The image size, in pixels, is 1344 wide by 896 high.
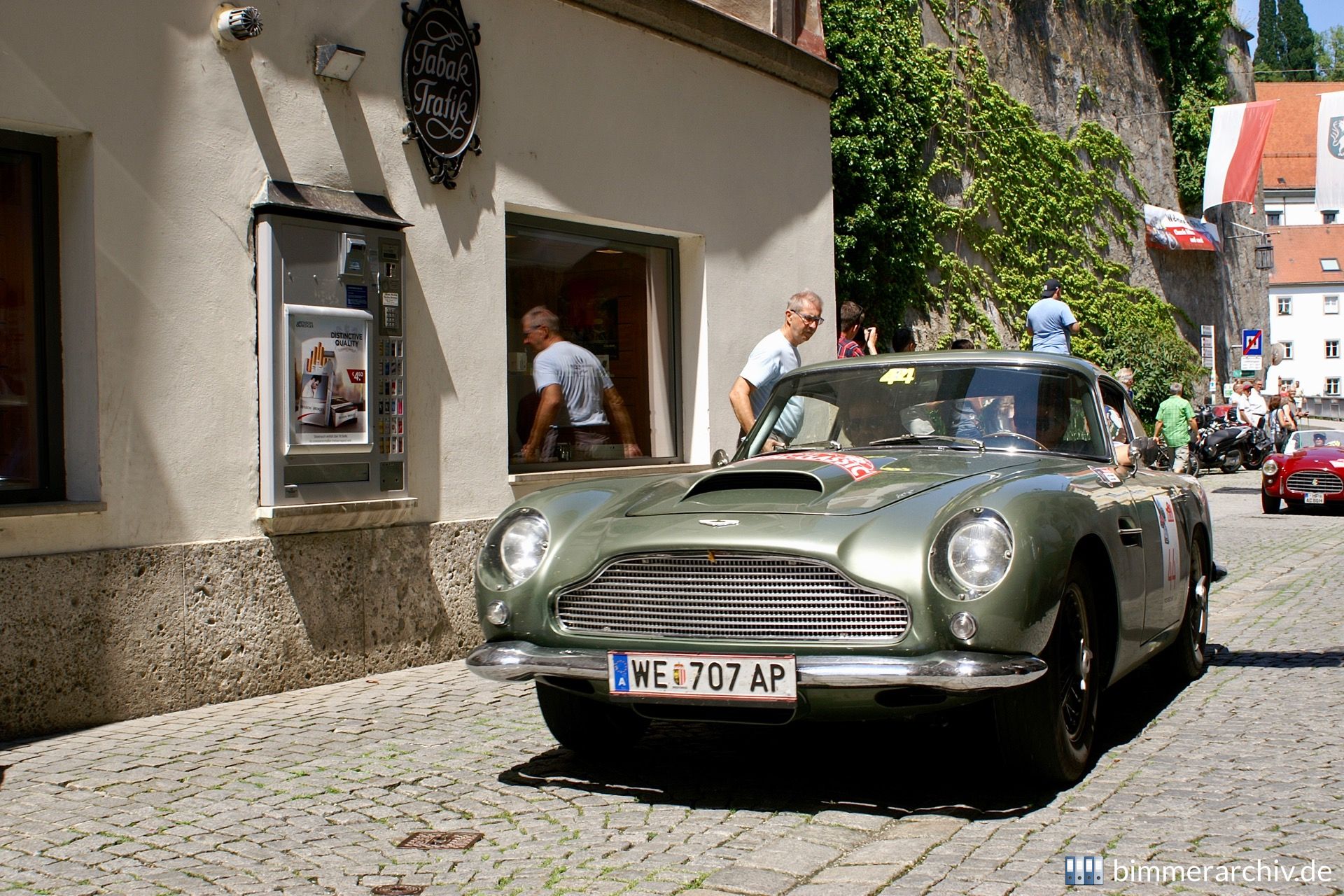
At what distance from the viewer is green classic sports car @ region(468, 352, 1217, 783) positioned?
13.0 ft

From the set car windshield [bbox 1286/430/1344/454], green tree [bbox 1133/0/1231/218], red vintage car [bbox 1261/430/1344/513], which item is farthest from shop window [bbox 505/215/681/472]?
green tree [bbox 1133/0/1231/218]

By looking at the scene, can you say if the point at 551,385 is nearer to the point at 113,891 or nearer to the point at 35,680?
the point at 35,680

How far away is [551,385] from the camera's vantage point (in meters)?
8.75

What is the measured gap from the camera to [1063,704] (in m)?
4.34

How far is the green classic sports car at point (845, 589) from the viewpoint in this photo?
13.0ft

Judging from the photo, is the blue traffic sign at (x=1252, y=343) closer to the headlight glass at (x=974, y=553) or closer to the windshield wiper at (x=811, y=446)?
the windshield wiper at (x=811, y=446)

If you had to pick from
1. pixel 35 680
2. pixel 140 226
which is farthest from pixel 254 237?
pixel 35 680

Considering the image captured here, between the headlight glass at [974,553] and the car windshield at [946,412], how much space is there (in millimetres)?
1219

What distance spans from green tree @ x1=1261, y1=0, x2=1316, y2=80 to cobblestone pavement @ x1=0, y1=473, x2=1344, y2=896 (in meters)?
109

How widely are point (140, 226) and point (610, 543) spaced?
3067 mm

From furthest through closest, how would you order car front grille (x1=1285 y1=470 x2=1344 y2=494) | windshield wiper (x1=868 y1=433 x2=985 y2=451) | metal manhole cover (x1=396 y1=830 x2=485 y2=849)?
car front grille (x1=1285 y1=470 x2=1344 y2=494) < windshield wiper (x1=868 y1=433 x2=985 y2=451) < metal manhole cover (x1=396 y1=830 x2=485 y2=849)

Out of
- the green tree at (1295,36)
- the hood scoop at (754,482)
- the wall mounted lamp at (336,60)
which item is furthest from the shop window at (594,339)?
the green tree at (1295,36)

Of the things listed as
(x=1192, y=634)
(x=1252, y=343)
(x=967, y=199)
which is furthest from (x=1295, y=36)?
(x=1192, y=634)
